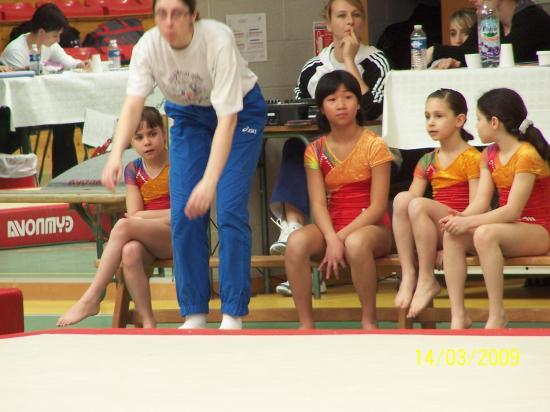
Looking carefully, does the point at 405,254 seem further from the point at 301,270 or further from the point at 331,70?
the point at 331,70

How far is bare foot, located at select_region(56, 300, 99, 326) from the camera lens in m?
4.26

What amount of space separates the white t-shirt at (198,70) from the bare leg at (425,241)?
0.75m

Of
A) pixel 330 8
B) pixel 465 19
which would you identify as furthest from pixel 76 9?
pixel 330 8

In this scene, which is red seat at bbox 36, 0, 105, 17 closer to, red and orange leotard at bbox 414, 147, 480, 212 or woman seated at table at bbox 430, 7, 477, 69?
woman seated at table at bbox 430, 7, 477, 69

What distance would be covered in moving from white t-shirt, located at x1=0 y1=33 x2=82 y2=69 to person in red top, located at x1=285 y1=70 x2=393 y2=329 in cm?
310

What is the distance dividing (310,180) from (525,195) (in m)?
0.83

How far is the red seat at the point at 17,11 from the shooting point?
1009cm

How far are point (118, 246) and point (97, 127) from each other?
180 cm

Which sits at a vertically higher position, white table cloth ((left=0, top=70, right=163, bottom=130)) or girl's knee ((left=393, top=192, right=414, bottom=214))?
white table cloth ((left=0, top=70, right=163, bottom=130))

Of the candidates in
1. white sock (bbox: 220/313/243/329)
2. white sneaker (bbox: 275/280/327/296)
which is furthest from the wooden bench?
white sneaker (bbox: 275/280/327/296)

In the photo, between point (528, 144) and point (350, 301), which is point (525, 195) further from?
point (350, 301)

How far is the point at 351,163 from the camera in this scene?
168 inches
